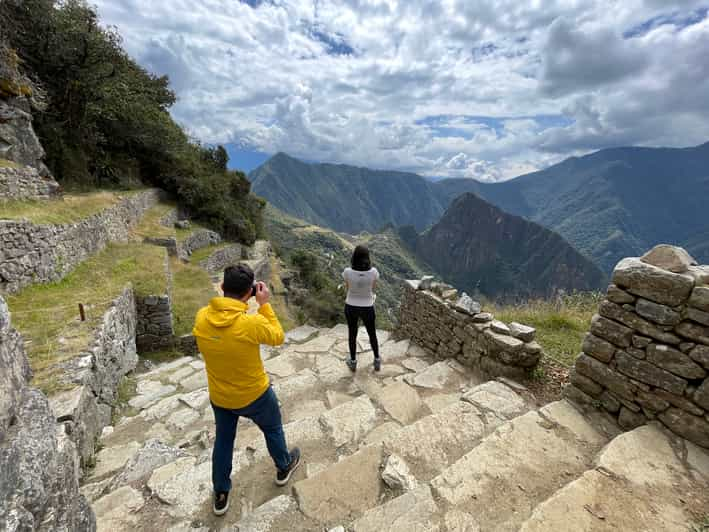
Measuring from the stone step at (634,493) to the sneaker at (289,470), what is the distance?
1.79m

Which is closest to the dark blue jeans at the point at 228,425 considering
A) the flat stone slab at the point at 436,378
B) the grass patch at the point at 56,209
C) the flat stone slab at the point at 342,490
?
the flat stone slab at the point at 342,490

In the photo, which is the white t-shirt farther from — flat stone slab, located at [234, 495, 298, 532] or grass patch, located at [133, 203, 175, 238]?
grass patch, located at [133, 203, 175, 238]

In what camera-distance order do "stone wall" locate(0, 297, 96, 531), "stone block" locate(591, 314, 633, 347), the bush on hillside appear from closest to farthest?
"stone wall" locate(0, 297, 96, 531) < "stone block" locate(591, 314, 633, 347) < the bush on hillside

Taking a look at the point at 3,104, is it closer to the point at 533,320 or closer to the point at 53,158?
the point at 53,158

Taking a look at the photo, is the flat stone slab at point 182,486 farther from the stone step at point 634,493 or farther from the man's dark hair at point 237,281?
the stone step at point 634,493

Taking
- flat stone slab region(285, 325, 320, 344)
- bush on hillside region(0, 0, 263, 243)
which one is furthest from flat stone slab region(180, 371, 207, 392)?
bush on hillside region(0, 0, 263, 243)

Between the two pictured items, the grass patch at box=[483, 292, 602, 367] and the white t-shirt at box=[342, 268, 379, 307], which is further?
the grass patch at box=[483, 292, 602, 367]

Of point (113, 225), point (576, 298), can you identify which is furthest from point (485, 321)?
point (113, 225)

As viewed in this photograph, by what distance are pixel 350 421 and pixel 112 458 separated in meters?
2.72

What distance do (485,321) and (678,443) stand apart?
92.7 inches

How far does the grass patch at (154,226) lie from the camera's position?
13891 millimetres

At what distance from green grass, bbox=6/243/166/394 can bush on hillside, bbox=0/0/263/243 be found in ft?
25.8

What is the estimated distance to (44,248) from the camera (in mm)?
6617

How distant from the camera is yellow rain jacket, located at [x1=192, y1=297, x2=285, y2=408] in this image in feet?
7.01
